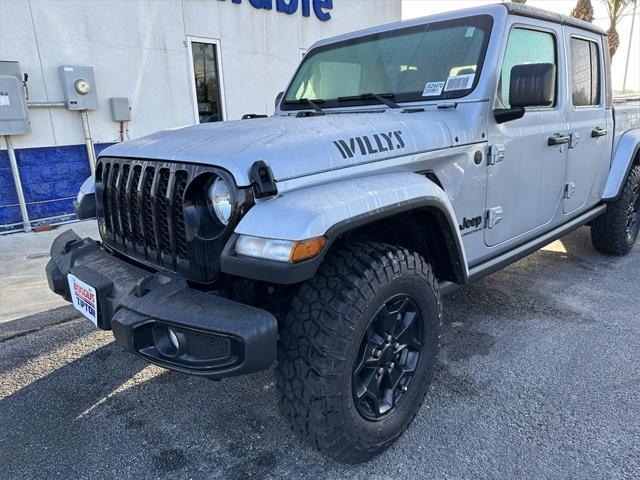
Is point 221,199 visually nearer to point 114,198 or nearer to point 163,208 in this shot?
point 163,208

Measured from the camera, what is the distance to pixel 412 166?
222 centimetres

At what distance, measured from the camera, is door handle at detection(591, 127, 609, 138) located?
3.66 metres

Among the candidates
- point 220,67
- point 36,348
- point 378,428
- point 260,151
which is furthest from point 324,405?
point 220,67

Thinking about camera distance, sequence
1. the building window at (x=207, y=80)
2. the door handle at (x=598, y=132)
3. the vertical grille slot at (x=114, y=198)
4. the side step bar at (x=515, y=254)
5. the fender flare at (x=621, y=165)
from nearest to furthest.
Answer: the vertical grille slot at (x=114, y=198) → the side step bar at (x=515, y=254) → the door handle at (x=598, y=132) → the fender flare at (x=621, y=165) → the building window at (x=207, y=80)

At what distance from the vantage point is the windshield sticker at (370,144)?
1991mm

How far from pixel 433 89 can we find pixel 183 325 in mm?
1911

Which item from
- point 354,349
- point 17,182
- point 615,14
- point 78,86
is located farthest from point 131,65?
point 615,14

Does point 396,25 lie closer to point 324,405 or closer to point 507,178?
point 507,178

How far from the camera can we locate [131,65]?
6.77 m

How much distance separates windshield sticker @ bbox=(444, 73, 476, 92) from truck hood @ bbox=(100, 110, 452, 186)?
0.83 feet

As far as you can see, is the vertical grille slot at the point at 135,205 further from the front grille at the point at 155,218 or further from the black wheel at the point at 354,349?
the black wheel at the point at 354,349

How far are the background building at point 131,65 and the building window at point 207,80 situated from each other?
0.05 ft

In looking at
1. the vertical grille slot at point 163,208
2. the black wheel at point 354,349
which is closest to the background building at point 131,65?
the vertical grille slot at point 163,208

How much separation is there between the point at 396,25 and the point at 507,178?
49.0 inches
